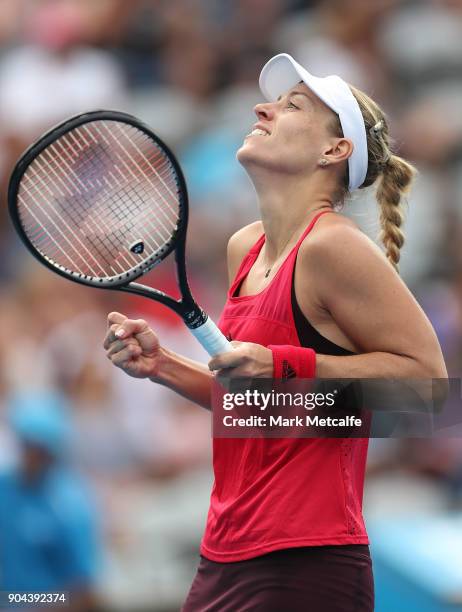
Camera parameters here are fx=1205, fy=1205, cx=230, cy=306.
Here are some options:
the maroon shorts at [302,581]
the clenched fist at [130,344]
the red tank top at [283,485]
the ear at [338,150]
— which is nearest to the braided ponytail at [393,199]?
the ear at [338,150]

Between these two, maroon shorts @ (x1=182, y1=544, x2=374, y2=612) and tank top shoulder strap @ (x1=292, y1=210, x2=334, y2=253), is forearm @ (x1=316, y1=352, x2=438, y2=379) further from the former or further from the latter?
maroon shorts @ (x1=182, y1=544, x2=374, y2=612)

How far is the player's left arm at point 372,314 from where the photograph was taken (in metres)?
2.75

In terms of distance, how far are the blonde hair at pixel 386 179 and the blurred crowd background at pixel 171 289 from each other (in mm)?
89

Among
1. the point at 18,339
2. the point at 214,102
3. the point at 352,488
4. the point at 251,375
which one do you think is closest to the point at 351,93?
the point at 251,375

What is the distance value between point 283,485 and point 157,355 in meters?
0.46

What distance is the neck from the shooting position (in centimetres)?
294

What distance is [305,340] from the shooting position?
2.83m

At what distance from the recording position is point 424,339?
276 cm

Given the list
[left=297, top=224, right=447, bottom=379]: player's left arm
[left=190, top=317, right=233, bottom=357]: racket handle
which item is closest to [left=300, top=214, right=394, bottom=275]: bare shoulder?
[left=297, top=224, right=447, bottom=379]: player's left arm

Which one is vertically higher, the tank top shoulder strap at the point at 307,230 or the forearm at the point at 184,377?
the tank top shoulder strap at the point at 307,230

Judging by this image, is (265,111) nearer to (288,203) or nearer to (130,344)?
Answer: (288,203)

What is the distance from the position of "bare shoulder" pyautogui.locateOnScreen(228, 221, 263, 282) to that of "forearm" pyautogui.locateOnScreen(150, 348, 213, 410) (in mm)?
302

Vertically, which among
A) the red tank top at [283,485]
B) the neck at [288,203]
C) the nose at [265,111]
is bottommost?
the red tank top at [283,485]

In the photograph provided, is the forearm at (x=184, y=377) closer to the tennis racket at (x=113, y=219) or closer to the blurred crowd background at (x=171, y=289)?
the tennis racket at (x=113, y=219)
